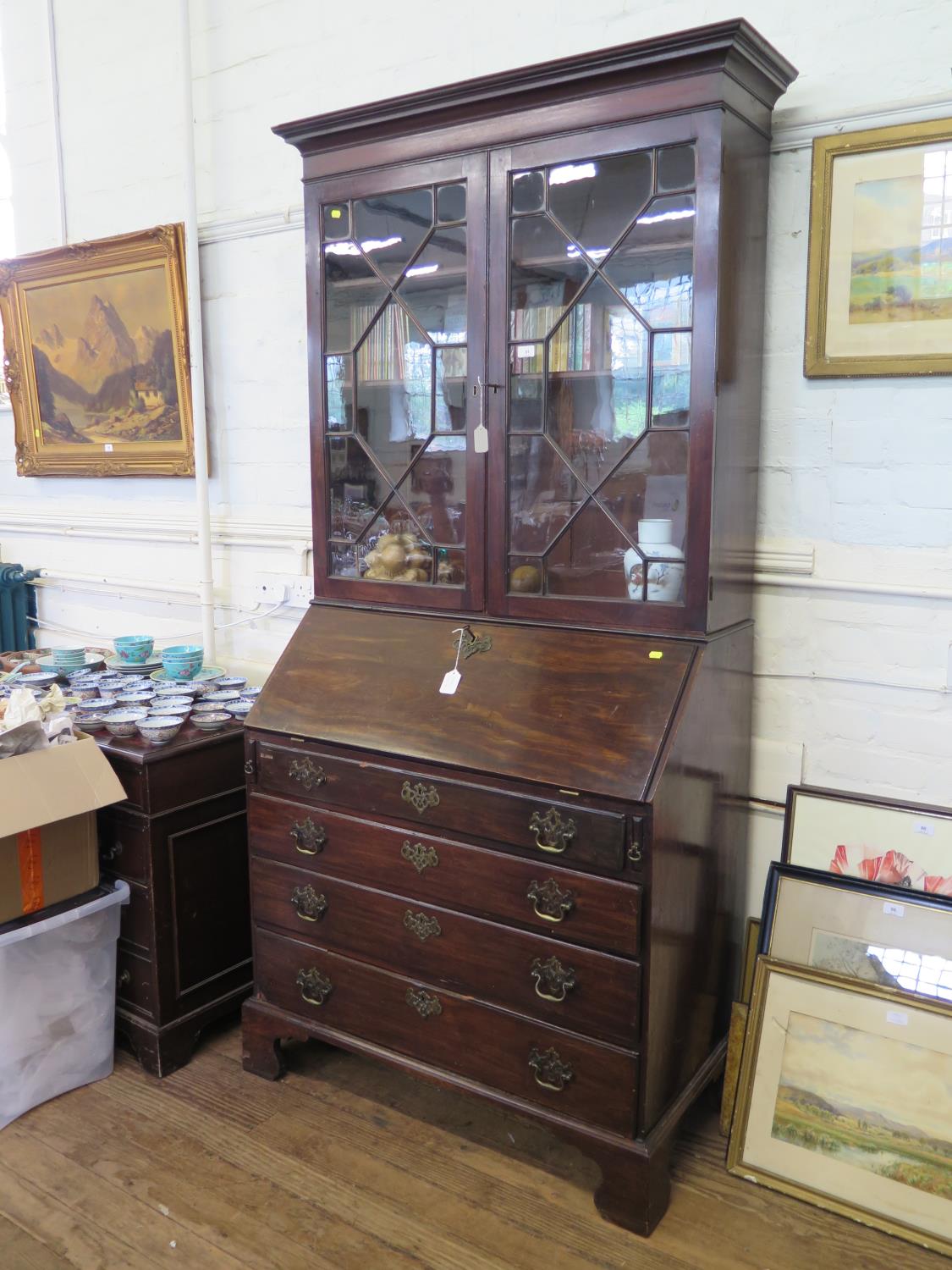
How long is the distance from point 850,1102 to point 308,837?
1237 mm

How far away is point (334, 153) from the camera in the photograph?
2.24 m

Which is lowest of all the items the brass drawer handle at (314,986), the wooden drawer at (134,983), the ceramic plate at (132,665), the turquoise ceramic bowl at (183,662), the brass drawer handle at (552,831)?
the wooden drawer at (134,983)

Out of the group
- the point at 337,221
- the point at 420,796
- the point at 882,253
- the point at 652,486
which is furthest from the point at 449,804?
the point at 882,253

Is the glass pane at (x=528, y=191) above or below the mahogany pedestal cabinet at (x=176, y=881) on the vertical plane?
above

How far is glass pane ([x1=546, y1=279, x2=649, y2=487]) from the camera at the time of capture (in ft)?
6.49

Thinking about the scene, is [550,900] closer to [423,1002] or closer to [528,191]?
[423,1002]

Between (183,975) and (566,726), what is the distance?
1.24 metres

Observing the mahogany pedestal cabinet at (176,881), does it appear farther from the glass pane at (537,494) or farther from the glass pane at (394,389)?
the glass pane at (537,494)

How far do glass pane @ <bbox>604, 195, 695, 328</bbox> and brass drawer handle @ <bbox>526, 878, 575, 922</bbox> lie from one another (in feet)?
3.61

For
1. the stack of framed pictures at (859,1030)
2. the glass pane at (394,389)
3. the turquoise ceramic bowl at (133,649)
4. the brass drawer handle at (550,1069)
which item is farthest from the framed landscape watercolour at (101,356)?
the stack of framed pictures at (859,1030)

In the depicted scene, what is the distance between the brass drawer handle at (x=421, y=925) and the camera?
2.09 m

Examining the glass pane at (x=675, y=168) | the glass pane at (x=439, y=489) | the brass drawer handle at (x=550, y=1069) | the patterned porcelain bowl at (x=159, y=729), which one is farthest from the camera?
the patterned porcelain bowl at (x=159, y=729)

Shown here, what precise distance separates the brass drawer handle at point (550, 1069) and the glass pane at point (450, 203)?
1.71 m

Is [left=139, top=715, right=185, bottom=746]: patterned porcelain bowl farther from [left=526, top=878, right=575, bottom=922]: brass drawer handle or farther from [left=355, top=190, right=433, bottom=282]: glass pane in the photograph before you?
[left=355, top=190, right=433, bottom=282]: glass pane
